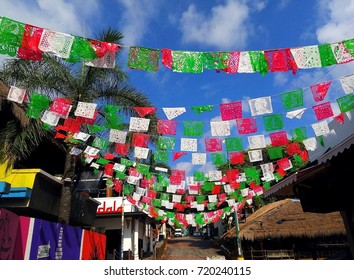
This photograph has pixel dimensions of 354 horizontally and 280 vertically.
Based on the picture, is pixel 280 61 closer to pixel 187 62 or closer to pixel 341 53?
pixel 341 53

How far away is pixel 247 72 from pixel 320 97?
2022 millimetres

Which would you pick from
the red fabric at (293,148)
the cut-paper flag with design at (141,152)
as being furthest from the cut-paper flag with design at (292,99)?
the cut-paper flag with design at (141,152)

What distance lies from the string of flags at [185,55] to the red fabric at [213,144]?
128 inches

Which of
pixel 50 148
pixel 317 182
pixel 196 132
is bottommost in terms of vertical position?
pixel 317 182

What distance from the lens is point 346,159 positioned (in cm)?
611

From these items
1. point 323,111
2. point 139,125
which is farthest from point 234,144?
point 139,125

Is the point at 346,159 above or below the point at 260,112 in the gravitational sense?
below

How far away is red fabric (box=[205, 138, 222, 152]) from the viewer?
8.88 metres

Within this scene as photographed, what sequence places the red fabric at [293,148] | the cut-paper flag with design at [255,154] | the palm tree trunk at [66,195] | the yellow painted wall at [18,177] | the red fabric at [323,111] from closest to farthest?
the red fabric at [323,111], the red fabric at [293,148], the yellow painted wall at [18,177], the cut-paper flag with design at [255,154], the palm tree trunk at [66,195]

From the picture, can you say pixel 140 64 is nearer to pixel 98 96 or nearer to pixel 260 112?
pixel 260 112

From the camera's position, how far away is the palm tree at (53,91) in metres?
9.80

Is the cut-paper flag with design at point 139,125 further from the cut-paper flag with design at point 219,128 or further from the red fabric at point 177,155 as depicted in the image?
the cut-paper flag with design at point 219,128

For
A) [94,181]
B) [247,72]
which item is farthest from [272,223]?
[247,72]

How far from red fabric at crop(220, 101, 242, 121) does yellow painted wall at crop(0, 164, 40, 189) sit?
7.07 m
